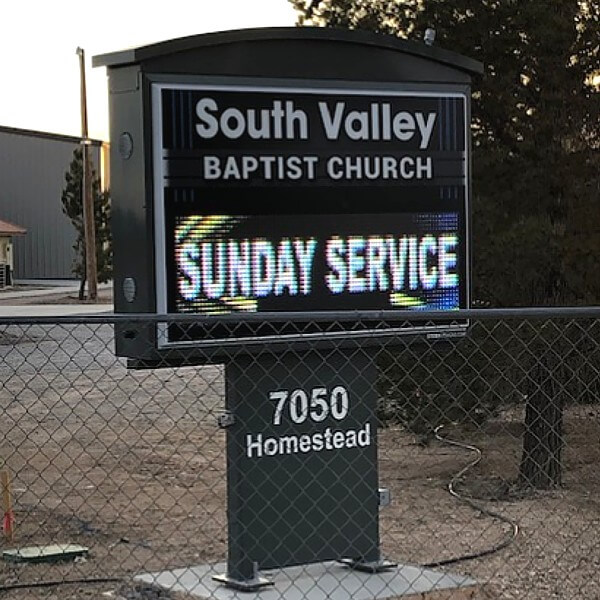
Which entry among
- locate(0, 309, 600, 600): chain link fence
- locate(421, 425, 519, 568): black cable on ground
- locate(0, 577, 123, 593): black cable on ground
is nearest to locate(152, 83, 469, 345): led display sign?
locate(0, 309, 600, 600): chain link fence

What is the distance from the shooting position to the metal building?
67938mm

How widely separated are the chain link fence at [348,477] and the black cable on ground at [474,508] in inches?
1.0

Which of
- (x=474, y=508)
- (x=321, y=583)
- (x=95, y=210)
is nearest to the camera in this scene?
(x=321, y=583)

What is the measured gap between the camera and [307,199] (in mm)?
7082

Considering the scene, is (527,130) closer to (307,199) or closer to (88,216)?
(307,199)

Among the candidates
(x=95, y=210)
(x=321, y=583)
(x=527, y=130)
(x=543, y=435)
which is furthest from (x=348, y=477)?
(x=95, y=210)

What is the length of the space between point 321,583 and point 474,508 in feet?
10.6

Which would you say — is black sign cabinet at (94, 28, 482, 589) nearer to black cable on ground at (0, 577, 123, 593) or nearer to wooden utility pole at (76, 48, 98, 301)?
black cable on ground at (0, 577, 123, 593)

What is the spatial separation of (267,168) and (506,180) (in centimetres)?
442

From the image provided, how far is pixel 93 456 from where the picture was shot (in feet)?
42.5

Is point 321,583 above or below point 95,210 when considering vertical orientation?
below

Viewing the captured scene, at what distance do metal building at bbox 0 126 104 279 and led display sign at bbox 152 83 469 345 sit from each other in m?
61.1

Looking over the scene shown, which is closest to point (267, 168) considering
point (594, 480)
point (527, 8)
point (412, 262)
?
point (412, 262)

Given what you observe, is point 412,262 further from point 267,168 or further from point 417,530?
point 417,530
